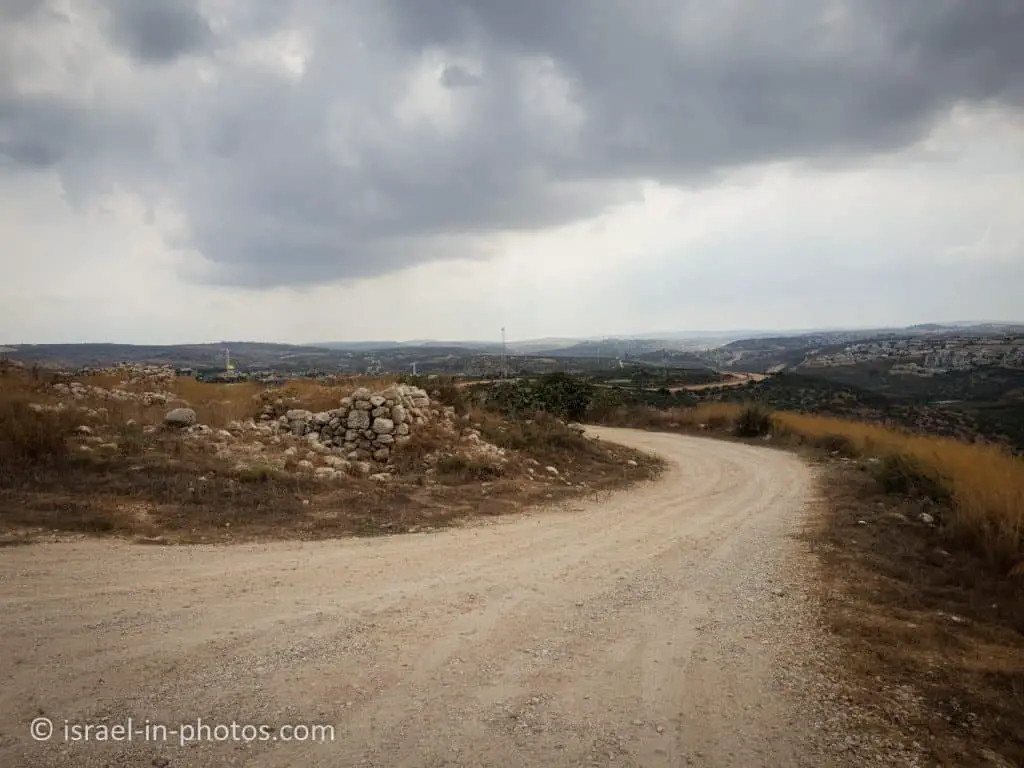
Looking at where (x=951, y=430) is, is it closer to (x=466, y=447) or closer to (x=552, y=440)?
(x=552, y=440)

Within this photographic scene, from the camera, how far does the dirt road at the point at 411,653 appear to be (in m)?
3.48

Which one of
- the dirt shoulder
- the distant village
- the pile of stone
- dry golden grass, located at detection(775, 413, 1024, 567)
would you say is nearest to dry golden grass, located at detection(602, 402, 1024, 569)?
dry golden grass, located at detection(775, 413, 1024, 567)

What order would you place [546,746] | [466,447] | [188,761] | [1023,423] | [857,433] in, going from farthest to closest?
[1023,423], [857,433], [466,447], [546,746], [188,761]

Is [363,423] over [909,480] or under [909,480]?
over

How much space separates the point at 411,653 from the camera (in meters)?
4.56


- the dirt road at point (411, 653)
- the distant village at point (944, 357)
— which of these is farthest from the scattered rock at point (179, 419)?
the distant village at point (944, 357)

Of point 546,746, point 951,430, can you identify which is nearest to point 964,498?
point 546,746

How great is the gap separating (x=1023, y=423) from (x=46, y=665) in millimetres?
45178

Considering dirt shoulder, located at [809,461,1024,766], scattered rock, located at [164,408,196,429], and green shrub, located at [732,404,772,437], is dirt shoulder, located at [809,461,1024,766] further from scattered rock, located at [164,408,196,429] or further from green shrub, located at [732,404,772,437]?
green shrub, located at [732,404,772,437]

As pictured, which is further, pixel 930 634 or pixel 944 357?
pixel 944 357

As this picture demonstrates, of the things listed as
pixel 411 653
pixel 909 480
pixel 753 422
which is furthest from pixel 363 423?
pixel 753 422

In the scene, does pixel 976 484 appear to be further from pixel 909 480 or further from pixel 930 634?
pixel 930 634

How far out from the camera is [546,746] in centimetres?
348

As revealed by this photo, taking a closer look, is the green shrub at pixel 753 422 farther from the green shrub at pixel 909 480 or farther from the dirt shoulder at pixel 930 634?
the dirt shoulder at pixel 930 634
